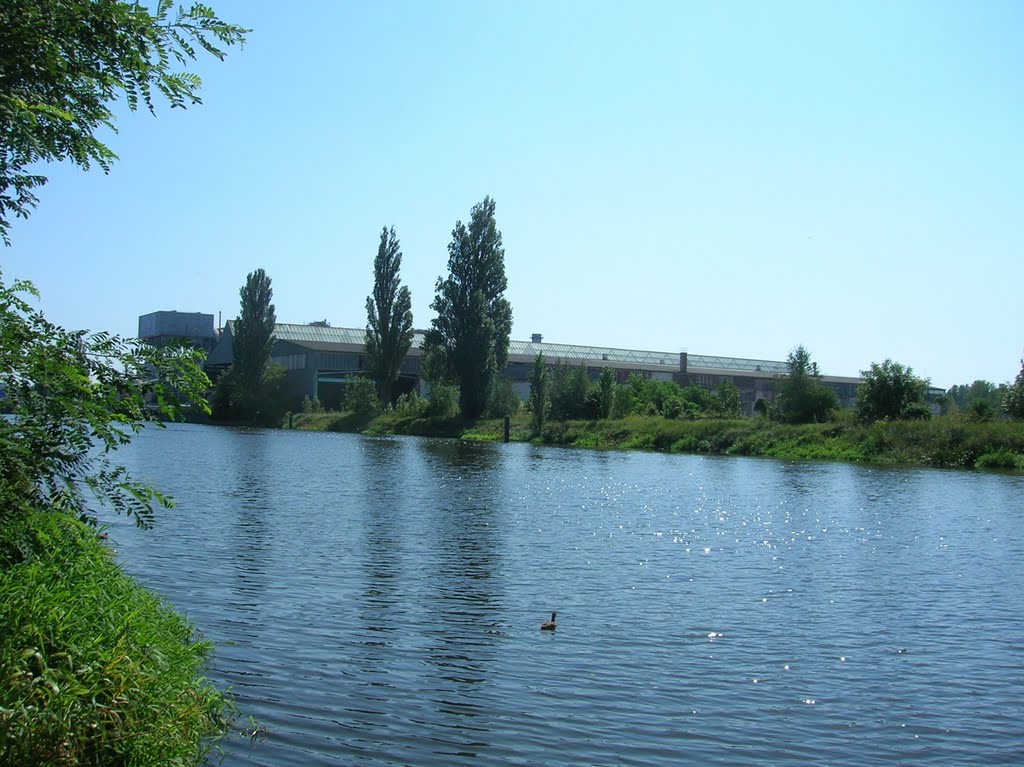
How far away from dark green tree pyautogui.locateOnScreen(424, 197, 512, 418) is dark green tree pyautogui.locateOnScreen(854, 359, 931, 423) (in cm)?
2608

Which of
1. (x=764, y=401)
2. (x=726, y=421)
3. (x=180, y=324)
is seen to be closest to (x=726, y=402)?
(x=764, y=401)

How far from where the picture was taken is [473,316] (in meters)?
68.2

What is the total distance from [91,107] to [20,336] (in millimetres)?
2097

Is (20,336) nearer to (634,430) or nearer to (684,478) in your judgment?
(684,478)

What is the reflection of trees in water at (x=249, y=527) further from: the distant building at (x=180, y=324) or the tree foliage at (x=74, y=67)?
the distant building at (x=180, y=324)

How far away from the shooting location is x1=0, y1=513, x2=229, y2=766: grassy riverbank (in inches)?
224

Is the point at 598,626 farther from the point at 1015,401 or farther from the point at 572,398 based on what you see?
the point at 572,398

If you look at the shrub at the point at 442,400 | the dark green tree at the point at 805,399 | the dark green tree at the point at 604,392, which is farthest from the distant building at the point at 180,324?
the dark green tree at the point at 805,399

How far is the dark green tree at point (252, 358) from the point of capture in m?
85.3

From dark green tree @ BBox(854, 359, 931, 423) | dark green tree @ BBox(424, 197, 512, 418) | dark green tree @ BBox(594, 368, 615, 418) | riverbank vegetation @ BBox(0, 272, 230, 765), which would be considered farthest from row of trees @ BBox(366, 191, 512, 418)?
riverbank vegetation @ BBox(0, 272, 230, 765)

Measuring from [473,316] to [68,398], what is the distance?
61.9 m

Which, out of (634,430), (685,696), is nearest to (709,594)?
(685,696)

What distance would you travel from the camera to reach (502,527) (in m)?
22.0

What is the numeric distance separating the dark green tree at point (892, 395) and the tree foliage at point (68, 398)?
5236 cm
